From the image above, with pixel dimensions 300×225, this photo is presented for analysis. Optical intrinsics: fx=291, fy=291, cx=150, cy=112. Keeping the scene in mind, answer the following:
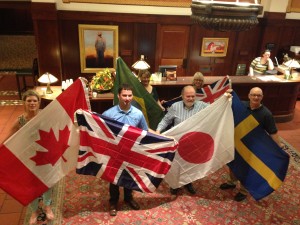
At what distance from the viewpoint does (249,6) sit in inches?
60.0

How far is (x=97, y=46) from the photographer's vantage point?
670 centimetres

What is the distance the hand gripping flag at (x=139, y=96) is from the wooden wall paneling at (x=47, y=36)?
9.80 ft

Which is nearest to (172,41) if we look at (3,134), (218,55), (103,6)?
(218,55)

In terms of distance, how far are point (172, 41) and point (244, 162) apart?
4319 millimetres

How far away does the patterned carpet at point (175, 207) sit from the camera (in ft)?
Answer: 11.2

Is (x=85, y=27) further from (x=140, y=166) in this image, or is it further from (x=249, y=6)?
(x=249, y=6)

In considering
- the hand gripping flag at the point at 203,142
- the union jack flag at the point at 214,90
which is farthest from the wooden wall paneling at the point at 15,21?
the hand gripping flag at the point at 203,142

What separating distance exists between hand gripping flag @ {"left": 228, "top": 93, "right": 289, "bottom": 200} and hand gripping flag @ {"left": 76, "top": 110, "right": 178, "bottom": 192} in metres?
0.88

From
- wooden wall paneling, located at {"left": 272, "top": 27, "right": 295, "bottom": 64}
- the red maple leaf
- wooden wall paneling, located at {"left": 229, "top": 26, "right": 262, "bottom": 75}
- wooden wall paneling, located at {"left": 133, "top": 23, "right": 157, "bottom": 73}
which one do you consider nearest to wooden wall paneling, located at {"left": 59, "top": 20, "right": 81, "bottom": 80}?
wooden wall paneling, located at {"left": 133, "top": 23, "right": 157, "bottom": 73}

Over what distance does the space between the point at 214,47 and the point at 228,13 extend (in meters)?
6.11

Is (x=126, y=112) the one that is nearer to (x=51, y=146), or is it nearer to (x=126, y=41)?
(x=51, y=146)

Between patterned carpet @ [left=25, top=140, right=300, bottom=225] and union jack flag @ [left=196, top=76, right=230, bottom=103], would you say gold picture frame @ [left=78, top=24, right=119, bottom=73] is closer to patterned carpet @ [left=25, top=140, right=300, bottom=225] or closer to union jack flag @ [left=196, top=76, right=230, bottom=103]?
union jack flag @ [left=196, top=76, right=230, bottom=103]

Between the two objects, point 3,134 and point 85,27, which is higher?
point 85,27

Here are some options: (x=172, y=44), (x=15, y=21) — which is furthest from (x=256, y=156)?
(x=15, y=21)
